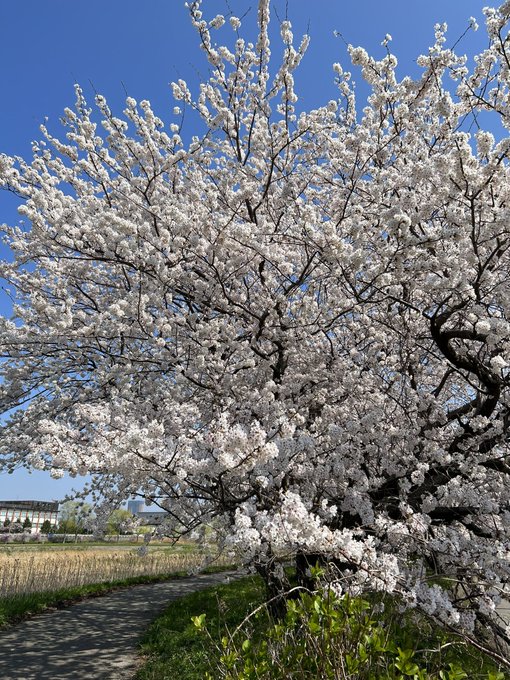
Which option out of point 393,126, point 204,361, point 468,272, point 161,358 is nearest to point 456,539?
point 468,272

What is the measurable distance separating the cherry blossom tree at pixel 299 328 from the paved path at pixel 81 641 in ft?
7.72

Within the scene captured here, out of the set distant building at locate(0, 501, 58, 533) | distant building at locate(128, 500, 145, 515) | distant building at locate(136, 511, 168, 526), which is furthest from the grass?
distant building at locate(0, 501, 58, 533)

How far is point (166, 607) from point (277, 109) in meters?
10.5

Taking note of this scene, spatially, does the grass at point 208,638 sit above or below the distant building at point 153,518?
below

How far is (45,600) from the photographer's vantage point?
34.1 feet

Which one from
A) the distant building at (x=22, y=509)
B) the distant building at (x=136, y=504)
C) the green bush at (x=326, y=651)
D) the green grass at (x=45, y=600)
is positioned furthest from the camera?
the distant building at (x=22, y=509)

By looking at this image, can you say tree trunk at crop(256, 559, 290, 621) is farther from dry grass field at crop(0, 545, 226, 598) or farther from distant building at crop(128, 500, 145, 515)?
dry grass field at crop(0, 545, 226, 598)

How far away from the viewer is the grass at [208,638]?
424cm

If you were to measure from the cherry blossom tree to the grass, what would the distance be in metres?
0.43

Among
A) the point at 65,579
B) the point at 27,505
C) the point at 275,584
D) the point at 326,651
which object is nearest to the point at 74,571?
the point at 65,579

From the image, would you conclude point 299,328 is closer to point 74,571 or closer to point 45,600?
point 45,600

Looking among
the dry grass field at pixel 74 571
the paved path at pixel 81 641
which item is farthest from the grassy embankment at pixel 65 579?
the paved path at pixel 81 641

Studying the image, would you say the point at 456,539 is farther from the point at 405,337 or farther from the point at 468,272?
the point at 468,272

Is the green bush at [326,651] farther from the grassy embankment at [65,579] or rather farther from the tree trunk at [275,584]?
the grassy embankment at [65,579]
